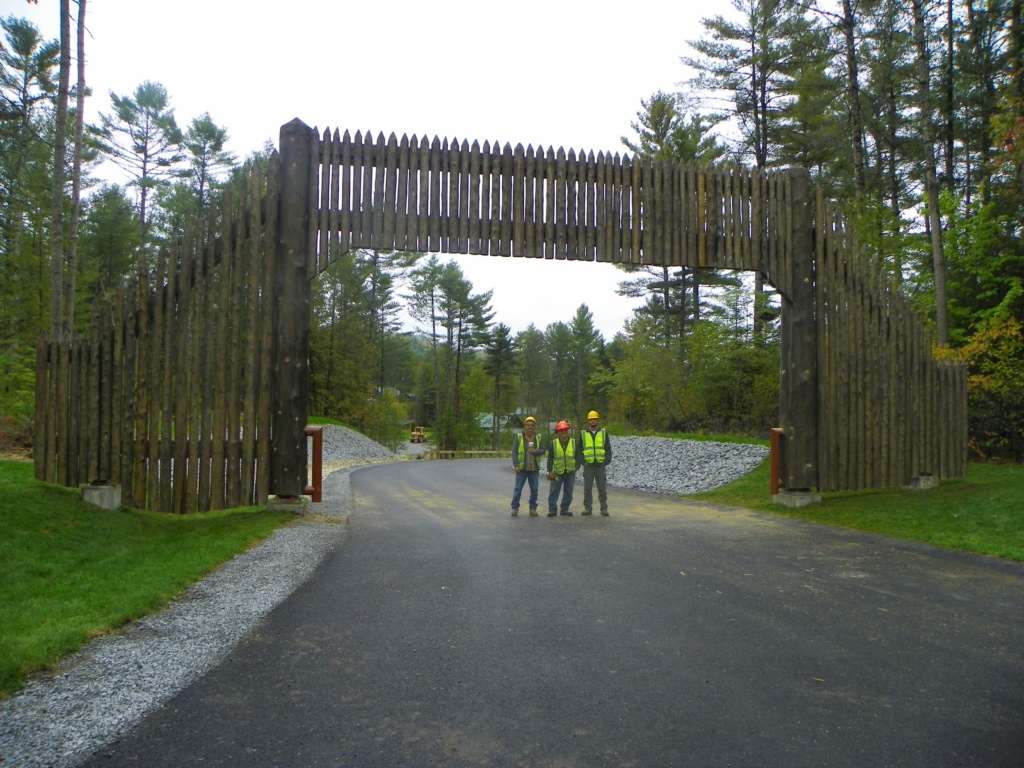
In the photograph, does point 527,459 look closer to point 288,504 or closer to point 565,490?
point 565,490

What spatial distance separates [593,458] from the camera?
13766mm

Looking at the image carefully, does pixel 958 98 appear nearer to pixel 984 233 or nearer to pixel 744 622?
pixel 984 233

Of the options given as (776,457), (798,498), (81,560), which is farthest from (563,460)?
(81,560)

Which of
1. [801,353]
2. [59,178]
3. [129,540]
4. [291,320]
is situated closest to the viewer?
[129,540]

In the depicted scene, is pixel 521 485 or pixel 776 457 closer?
pixel 521 485

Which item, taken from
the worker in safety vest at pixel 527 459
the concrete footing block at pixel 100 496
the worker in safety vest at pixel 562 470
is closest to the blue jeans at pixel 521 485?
the worker in safety vest at pixel 527 459

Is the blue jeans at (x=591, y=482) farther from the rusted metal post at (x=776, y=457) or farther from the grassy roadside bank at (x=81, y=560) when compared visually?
the grassy roadside bank at (x=81, y=560)

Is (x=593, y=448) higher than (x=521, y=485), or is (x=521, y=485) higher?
(x=593, y=448)

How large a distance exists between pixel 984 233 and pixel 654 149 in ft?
65.8

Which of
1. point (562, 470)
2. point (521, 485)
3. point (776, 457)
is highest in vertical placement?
point (776, 457)

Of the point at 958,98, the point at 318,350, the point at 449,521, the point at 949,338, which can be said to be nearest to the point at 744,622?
the point at 449,521

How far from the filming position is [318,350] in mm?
53750

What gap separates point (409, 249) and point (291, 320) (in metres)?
2.17

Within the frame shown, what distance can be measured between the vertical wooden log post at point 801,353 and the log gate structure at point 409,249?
0.09ft
